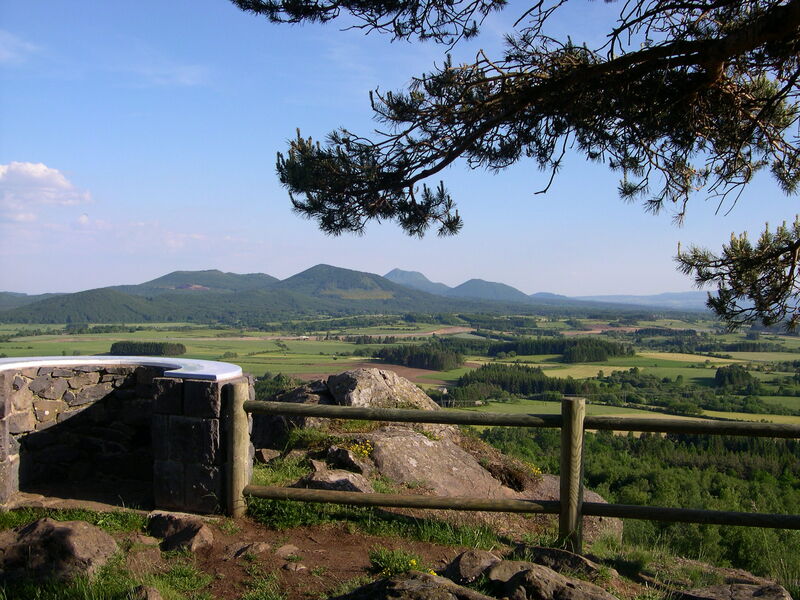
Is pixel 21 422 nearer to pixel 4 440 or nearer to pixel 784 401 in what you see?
pixel 4 440

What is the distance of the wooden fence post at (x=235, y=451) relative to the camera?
5.13m

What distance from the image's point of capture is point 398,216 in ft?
25.6

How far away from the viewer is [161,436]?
5336 mm

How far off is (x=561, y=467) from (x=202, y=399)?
9.89 ft

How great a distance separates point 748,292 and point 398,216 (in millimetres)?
4488

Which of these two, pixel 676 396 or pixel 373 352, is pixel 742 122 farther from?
pixel 373 352

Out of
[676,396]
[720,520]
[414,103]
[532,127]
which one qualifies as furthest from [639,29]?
[676,396]

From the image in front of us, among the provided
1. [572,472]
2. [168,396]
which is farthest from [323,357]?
[572,472]

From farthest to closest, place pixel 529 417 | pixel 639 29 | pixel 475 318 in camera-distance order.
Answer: pixel 475 318, pixel 639 29, pixel 529 417

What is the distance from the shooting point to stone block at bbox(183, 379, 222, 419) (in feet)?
16.9

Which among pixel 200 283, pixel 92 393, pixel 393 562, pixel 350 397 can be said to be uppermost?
pixel 200 283

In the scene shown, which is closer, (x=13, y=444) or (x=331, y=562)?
(x=331, y=562)

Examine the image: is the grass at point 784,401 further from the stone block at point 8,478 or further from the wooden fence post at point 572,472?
the stone block at point 8,478

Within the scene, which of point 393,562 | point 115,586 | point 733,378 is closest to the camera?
point 115,586
